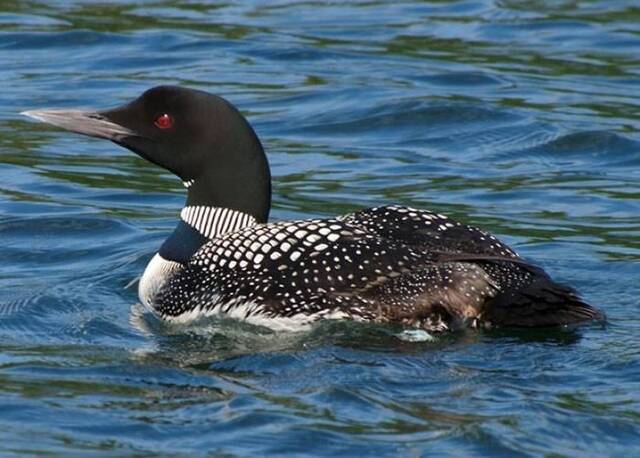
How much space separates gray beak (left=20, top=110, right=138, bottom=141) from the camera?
7.31m

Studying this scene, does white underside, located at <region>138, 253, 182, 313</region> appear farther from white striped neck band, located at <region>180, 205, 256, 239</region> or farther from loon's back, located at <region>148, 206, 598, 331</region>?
loon's back, located at <region>148, 206, 598, 331</region>

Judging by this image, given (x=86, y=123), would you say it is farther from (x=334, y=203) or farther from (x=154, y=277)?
(x=334, y=203)

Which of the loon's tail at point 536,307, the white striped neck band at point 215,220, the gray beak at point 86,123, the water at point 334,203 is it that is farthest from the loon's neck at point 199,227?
the loon's tail at point 536,307

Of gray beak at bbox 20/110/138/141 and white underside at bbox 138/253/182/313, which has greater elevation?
gray beak at bbox 20/110/138/141

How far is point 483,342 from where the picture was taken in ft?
21.3

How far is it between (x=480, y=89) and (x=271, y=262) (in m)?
5.03

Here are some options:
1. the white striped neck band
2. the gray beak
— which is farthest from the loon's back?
the gray beak

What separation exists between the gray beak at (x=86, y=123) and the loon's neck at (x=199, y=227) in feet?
1.35

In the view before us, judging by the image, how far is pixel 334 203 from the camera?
29.9ft

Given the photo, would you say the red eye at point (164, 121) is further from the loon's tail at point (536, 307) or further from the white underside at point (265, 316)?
the loon's tail at point (536, 307)

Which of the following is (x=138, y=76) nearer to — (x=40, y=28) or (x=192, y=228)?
(x=40, y=28)

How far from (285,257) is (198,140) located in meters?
0.76

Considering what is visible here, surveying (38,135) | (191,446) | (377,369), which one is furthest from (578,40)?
(191,446)

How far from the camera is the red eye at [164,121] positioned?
7227mm
